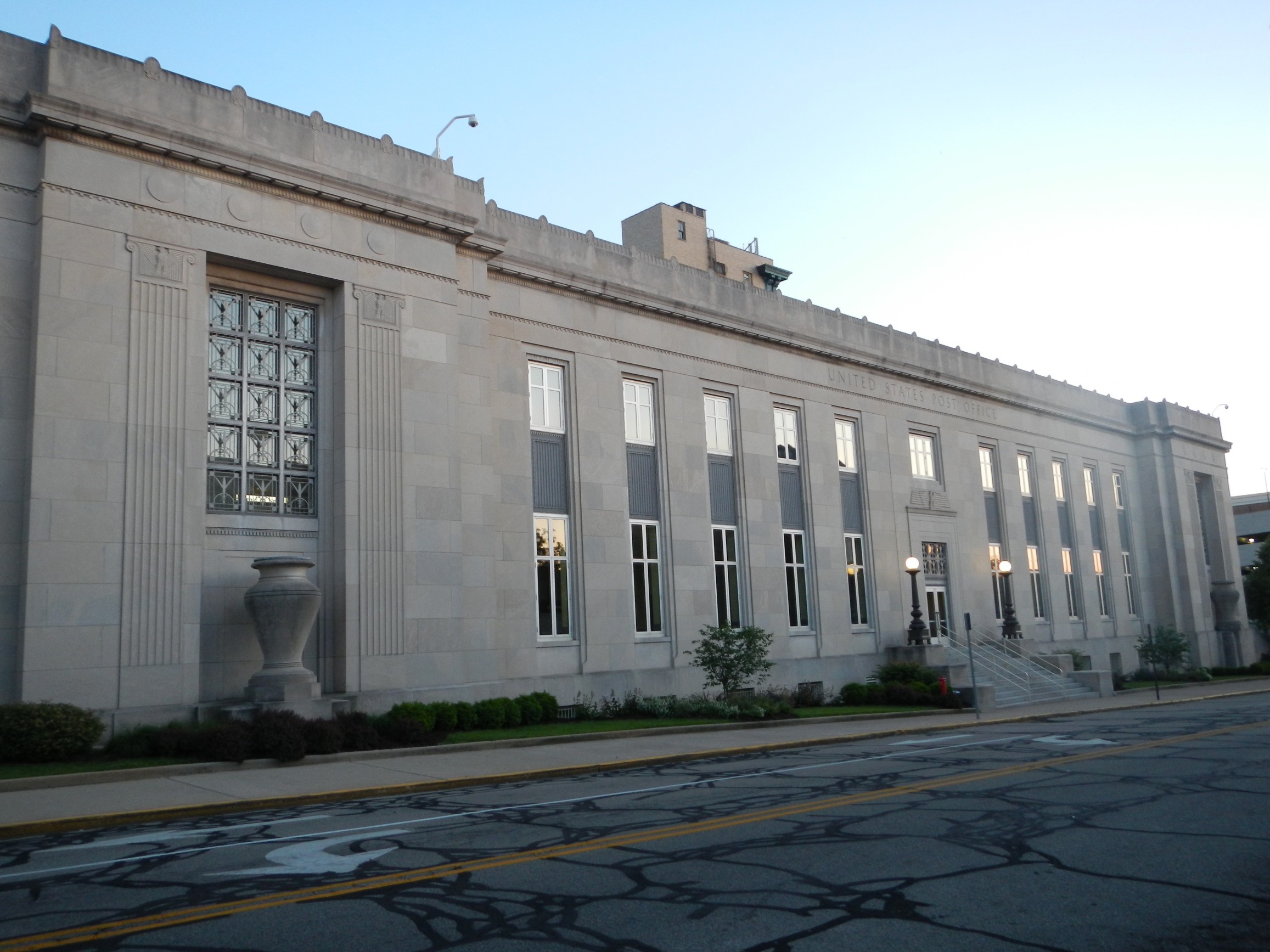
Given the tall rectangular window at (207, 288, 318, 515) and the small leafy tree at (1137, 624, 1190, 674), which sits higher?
the tall rectangular window at (207, 288, 318, 515)

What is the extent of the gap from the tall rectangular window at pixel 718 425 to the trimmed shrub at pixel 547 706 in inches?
395

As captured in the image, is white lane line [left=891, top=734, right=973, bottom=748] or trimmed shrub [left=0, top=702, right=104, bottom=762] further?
white lane line [left=891, top=734, right=973, bottom=748]

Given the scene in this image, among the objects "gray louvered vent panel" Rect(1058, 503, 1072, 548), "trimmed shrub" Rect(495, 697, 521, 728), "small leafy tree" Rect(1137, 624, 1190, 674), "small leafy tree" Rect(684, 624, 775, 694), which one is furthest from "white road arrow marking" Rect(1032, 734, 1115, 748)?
"gray louvered vent panel" Rect(1058, 503, 1072, 548)

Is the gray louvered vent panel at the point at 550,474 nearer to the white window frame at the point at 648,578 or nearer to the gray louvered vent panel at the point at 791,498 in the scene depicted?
the white window frame at the point at 648,578

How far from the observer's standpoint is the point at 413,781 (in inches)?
561

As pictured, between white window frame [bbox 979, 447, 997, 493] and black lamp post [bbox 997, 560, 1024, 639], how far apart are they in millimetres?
3247

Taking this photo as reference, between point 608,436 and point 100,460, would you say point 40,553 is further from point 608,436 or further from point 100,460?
point 608,436

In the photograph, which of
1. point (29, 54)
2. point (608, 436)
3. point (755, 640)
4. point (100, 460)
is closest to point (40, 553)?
point (100, 460)

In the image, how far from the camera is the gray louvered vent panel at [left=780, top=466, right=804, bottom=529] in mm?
32375

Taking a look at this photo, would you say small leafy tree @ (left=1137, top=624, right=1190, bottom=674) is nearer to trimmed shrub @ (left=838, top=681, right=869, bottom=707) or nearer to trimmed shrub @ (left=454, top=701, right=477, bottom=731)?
trimmed shrub @ (left=838, top=681, right=869, bottom=707)

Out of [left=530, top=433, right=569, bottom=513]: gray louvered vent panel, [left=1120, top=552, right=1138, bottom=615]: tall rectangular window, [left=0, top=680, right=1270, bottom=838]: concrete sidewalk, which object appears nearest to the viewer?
[left=0, top=680, right=1270, bottom=838]: concrete sidewalk

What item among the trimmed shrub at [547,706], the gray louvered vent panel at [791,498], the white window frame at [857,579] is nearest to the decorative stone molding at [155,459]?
the trimmed shrub at [547,706]

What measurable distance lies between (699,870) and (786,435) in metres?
25.9

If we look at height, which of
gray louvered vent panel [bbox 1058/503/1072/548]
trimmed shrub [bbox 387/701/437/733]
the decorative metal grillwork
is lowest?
trimmed shrub [bbox 387/701/437/733]
